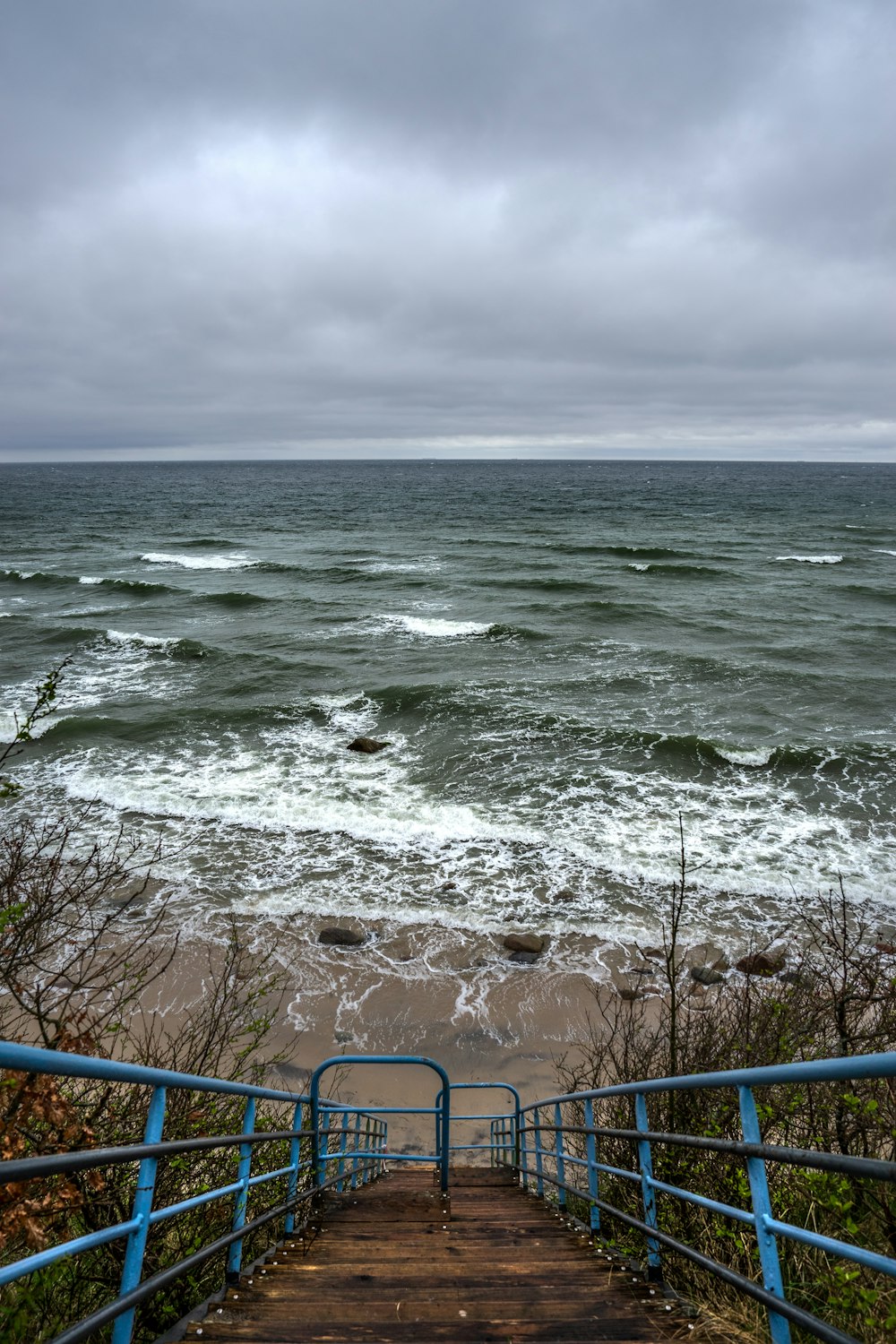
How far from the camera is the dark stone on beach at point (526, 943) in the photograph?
12.5m

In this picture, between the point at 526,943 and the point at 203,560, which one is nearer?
the point at 526,943

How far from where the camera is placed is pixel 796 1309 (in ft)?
7.52

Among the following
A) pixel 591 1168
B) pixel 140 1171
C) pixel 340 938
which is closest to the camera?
pixel 140 1171

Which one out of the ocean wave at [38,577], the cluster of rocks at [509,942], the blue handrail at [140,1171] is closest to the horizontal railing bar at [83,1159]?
the blue handrail at [140,1171]

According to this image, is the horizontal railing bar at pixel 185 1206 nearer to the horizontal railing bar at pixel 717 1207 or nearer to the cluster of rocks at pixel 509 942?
the horizontal railing bar at pixel 717 1207

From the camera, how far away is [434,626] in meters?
34.6

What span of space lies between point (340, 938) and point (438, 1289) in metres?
9.03

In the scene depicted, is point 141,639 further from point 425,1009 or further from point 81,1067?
point 81,1067

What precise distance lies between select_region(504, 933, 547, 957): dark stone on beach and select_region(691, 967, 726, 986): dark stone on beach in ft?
8.20

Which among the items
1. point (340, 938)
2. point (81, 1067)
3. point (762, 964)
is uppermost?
point (81, 1067)

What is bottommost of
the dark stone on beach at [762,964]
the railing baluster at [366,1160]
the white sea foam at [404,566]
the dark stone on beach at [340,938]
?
the railing baluster at [366,1160]

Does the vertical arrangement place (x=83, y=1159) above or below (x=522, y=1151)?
above

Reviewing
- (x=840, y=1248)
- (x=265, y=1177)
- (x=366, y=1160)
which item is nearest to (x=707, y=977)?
(x=366, y=1160)

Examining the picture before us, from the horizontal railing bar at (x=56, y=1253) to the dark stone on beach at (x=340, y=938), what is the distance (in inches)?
405
